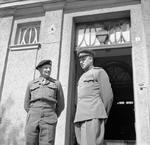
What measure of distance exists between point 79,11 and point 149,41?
2480mm

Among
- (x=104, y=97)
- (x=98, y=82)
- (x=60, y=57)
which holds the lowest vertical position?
(x=104, y=97)

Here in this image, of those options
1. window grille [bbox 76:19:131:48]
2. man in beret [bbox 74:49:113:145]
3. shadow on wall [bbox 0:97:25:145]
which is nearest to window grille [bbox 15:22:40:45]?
window grille [bbox 76:19:131:48]

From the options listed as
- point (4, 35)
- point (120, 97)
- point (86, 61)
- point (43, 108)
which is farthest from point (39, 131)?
point (120, 97)

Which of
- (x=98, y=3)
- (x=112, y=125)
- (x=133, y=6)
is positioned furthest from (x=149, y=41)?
(x=112, y=125)

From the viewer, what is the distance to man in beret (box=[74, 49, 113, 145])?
3246 mm

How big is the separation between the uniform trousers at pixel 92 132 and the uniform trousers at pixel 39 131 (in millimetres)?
638

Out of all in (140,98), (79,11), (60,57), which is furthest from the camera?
(79,11)

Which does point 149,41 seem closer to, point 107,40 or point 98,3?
point 107,40

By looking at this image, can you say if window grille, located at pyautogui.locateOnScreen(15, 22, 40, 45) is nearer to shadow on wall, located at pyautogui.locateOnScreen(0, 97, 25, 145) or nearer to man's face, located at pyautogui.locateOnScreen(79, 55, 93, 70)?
shadow on wall, located at pyautogui.locateOnScreen(0, 97, 25, 145)

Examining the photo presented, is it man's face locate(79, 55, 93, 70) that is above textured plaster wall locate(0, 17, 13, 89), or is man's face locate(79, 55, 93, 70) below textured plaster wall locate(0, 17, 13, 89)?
below

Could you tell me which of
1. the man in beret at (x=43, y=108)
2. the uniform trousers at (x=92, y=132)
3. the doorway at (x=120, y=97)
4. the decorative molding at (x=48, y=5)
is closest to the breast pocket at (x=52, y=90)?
the man in beret at (x=43, y=108)

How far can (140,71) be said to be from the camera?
6777mm

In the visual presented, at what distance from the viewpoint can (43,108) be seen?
400 cm

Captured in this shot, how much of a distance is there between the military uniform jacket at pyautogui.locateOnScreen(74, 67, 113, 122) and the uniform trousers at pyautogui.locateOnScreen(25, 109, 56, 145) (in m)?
0.63
